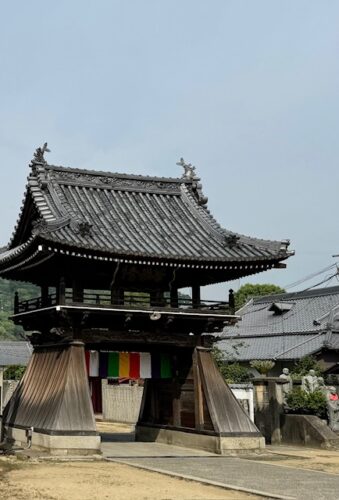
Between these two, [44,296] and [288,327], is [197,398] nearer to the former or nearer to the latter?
[44,296]

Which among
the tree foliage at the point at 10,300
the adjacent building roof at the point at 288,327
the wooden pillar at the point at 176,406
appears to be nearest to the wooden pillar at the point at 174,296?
the wooden pillar at the point at 176,406

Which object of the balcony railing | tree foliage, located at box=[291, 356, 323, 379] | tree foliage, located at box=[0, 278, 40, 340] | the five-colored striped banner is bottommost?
the five-colored striped banner

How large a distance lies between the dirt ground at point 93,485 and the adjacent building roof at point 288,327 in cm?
2682

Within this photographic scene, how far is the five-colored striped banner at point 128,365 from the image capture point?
25719 mm

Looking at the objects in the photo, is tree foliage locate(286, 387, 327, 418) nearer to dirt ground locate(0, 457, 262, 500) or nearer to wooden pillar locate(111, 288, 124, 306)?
wooden pillar locate(111, 288, 124, 306)

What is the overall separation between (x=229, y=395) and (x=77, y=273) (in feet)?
22.8

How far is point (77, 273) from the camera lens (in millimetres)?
24359

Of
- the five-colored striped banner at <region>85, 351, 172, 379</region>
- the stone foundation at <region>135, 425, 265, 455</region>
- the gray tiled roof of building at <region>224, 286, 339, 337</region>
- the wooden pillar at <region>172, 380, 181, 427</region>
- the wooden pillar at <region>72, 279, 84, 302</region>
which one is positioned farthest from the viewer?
the gray tiled roof of building at <region>224, 286, 339, 337</region>

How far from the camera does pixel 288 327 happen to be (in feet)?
162

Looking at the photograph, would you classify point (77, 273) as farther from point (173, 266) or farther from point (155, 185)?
point (155, 185)

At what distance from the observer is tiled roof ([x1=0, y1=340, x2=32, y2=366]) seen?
7275 centimetres

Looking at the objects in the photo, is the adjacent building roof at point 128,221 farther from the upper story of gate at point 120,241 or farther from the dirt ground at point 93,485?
the dirt ground at point 93,485

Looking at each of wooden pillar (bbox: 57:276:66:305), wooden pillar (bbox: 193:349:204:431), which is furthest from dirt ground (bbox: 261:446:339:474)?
wooden pillar (bbox: 57:276:66:305)

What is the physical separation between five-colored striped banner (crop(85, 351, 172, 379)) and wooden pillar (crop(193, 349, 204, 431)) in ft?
5.08
